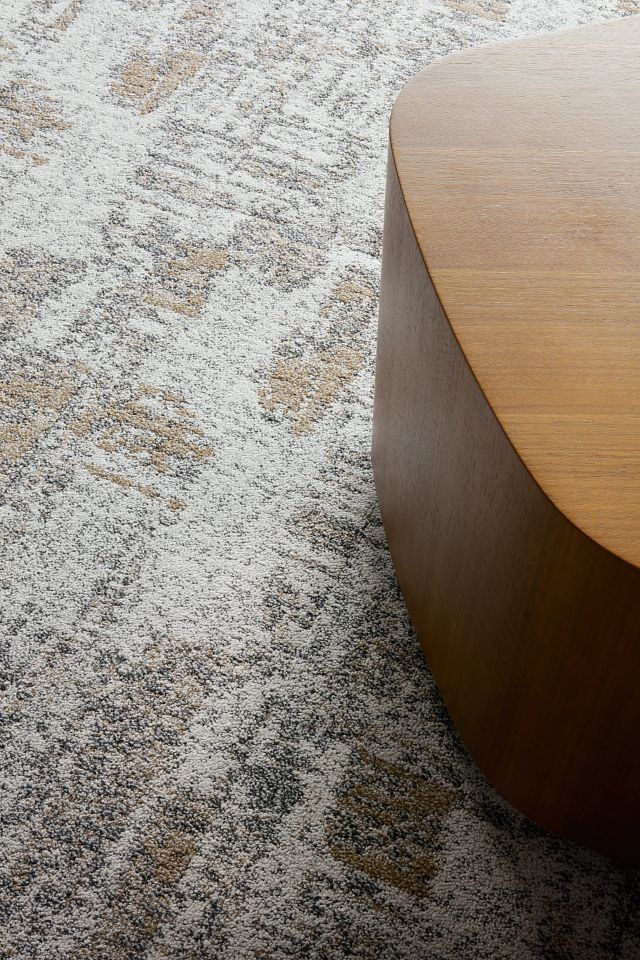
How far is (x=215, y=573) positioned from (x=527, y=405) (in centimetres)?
55

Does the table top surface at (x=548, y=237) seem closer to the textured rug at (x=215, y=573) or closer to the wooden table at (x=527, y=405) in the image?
the wooden table at (x=527, y=405)

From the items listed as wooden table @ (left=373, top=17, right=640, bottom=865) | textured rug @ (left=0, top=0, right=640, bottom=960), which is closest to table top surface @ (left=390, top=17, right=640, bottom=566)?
wooden table @ (left=373, top=17, right=640, bottom=865)

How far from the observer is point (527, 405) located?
704mm

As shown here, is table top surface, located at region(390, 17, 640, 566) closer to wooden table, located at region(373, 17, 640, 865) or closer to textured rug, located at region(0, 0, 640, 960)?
wooden table, located at region(373, 17, 640, 865)

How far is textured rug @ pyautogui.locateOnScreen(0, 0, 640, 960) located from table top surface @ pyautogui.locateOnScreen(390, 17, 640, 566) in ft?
1.50

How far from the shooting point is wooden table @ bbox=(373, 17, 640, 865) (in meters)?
0.68

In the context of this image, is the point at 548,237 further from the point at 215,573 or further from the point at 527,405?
the point at 215,573

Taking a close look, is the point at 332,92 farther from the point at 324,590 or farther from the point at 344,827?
the point at 344,827

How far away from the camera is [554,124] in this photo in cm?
97

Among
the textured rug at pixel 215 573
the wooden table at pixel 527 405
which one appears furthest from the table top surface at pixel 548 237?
the textured rug at pixel 215 573

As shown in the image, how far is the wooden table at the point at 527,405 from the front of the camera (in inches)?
26.8

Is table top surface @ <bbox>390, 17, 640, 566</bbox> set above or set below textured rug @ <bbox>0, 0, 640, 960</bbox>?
above

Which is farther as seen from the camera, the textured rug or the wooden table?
the textured rug

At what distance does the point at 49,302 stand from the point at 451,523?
33.8 inches
